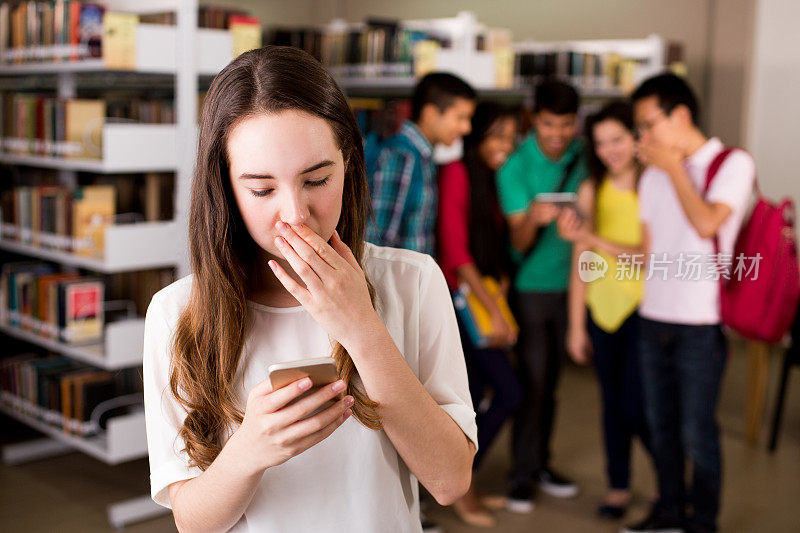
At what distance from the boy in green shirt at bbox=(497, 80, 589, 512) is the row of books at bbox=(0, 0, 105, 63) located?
179 centimetres

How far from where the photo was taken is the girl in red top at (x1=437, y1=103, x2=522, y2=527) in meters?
3.38

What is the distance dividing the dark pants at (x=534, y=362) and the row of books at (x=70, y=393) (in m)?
1.61

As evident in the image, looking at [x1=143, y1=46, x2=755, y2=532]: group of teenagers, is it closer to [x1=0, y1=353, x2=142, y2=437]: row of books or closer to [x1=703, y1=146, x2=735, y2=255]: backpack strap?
[x1=703, y1=146, x2=735, y2=255]: backpack strap

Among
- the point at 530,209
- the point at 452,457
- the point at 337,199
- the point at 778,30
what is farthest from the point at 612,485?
the point at 337,199

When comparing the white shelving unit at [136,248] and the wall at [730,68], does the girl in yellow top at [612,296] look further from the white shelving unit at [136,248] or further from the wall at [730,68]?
the white shelving unit at [136,248]

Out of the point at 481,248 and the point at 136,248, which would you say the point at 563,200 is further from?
the point at 136,248

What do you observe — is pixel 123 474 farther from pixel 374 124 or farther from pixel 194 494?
pixel 194 494

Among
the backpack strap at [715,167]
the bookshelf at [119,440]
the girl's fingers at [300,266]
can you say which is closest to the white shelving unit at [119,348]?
the bookshelf at [119,440]

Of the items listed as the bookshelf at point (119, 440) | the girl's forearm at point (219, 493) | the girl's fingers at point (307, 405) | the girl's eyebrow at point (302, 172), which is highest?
the girl's eyebrow at point (302, 172)

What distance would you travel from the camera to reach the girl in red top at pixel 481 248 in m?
3.38

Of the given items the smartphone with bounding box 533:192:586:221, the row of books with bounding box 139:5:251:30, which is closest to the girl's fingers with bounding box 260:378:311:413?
the smartphone with bounding box 533:192:586:221

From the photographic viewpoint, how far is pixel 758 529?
10.8 feet

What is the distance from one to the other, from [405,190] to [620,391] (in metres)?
1.18

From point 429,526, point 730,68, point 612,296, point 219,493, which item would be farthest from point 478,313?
point 219,493
